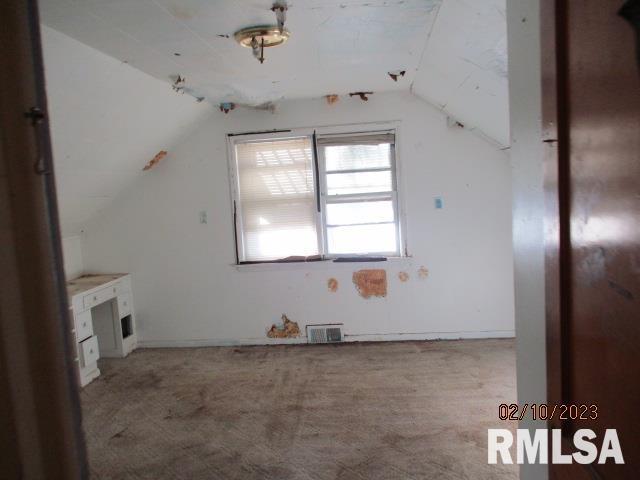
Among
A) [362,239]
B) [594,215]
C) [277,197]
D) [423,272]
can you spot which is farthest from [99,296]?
[594,215]

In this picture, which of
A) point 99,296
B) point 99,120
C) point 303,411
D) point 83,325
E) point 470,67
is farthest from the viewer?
point 99,296

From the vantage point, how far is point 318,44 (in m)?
2.49

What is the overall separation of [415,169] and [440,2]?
201cm

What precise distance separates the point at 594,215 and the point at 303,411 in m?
2.55

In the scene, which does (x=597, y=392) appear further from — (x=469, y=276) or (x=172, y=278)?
(x=172, y=278)

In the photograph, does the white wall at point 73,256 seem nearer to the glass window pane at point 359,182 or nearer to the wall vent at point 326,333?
the wall vent at point 326,333

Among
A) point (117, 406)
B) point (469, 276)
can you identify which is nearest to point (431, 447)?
point (469, 276)

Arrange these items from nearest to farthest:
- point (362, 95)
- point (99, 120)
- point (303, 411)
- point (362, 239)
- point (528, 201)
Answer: point (528, 201)
point (99, 120)
point (303, 411)
point (362, 95)
point (362, 239)

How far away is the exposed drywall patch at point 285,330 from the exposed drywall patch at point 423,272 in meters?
1.27

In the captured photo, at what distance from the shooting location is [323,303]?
407 cm

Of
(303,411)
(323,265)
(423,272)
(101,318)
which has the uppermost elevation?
(323,265)

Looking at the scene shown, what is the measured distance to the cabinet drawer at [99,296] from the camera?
352cm

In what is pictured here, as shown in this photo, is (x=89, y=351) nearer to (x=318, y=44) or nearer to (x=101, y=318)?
(x=101, y=318)

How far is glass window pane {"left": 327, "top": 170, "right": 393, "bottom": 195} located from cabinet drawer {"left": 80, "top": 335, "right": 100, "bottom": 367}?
Result: 7.90 ft
